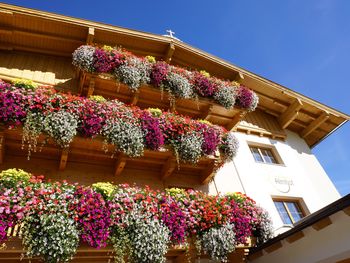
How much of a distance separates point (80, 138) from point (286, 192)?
1038cm

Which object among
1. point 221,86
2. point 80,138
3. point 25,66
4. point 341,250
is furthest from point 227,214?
point 25,66

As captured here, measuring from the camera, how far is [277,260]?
10.8m

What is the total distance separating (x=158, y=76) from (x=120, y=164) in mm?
4510

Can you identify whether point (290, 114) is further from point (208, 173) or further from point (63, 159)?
point (63, 159)

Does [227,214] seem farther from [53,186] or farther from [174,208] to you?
[53,186]

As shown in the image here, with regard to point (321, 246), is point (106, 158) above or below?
above

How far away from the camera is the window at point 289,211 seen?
1423cm

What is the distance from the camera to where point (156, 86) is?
1365cm

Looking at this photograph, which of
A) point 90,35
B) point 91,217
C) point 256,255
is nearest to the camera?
point 91,217

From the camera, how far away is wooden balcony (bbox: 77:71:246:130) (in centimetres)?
1275

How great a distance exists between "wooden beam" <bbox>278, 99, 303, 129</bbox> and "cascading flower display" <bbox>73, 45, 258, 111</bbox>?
375cm

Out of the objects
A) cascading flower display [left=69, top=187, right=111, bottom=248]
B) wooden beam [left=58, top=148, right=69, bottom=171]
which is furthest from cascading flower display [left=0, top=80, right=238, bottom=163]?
cascading flower display [left=69, top=187, right=111, bottom=248]

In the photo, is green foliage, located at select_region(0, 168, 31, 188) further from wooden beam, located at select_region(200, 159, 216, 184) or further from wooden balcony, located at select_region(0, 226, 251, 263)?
wooden beam, located at select_region(200, 159, 216, 184)

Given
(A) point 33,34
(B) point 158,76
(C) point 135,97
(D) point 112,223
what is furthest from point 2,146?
(B) point 158,76
